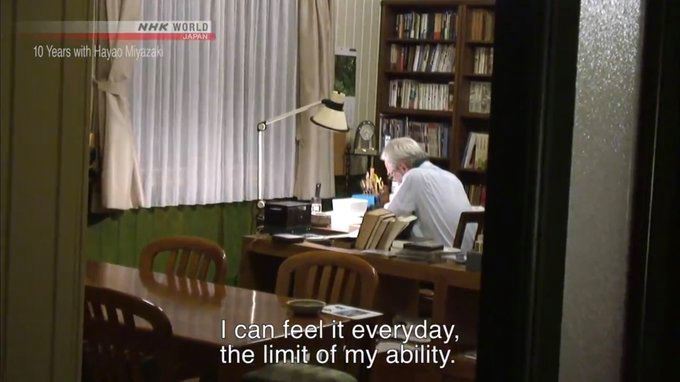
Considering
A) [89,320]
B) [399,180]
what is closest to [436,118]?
[399,180]

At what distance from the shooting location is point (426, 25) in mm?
7047

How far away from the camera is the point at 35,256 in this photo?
118 cm

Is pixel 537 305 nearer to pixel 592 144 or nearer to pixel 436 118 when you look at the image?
pixel 592 144

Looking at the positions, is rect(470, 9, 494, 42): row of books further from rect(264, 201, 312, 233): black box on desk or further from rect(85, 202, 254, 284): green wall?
rect(264, 201, 312, 233): black box on desk

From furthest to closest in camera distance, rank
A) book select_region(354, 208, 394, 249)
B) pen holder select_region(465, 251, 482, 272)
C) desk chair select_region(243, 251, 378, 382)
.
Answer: book select_region(354, 208, 394, 249), pen holder select_region(465, 251, 482, 272), desk chair select_region(243, 251, 378, 382)

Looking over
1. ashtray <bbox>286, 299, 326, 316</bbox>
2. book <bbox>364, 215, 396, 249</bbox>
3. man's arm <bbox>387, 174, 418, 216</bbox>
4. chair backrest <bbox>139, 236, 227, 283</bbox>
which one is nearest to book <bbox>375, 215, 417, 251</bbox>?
book <bbox>364, 215, 396, 249</bbox>

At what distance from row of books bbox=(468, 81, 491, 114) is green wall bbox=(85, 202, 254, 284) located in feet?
6.12

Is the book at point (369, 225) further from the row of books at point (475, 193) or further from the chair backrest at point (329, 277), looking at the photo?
the row of books at point (475, 193)

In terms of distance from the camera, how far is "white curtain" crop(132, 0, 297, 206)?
5.23 metres

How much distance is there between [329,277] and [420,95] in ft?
11.6

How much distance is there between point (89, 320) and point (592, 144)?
1758 millimetres

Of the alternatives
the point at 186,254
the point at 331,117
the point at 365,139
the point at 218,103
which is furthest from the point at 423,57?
the point at 186,254

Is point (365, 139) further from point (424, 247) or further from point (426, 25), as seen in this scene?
point (424, 247)

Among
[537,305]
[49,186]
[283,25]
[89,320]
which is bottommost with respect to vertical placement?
[89,320]
